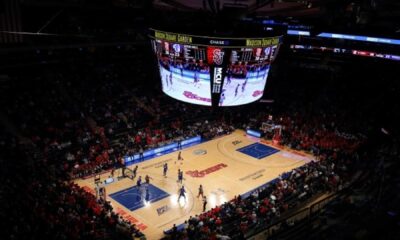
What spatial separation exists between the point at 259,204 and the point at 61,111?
46.2 ft

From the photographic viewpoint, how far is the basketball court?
18562 mm

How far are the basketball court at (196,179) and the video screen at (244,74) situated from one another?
5802 millimetres

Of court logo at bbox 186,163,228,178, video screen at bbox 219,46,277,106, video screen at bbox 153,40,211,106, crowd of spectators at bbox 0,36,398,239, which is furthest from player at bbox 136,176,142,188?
video screen at bbox 219,46,277,106

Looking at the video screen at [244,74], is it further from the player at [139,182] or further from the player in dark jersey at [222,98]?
the player at [139,182]

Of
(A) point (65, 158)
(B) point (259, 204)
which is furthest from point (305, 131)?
(A) point (65, 158)

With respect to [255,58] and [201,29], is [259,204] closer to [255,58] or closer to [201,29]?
[255,58]

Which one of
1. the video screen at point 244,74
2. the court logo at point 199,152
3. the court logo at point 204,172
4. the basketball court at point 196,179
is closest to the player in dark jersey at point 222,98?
the video screen at point 244,74

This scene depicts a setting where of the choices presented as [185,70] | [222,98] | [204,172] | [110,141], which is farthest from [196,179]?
[185,70]

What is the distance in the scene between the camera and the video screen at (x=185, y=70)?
1532 centimetres

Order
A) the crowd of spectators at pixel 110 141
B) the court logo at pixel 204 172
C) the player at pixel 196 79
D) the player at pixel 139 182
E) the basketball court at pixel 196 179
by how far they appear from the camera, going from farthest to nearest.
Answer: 1. the court logo at pixel 204 172
2. the player at pixel 139 182
3. the basketball court at pixel 196 179
4. the player at pixel 196 79
5. the crowd of spectators at pixel 110 141

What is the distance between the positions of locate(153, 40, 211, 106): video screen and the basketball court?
557 cm

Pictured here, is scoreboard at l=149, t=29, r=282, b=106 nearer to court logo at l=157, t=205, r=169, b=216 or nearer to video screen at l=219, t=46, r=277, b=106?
video screen at l=219, t=46, r=277, b=106

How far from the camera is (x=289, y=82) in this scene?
36.2m

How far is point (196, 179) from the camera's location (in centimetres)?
2205
